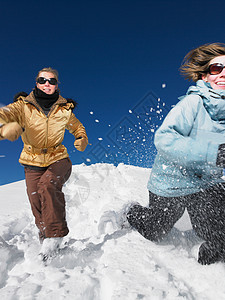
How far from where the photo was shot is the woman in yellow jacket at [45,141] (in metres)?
2.31

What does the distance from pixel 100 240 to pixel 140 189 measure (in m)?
2.24

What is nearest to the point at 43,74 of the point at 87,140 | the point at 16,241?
the point at 87,140

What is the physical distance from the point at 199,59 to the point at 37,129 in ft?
5.86

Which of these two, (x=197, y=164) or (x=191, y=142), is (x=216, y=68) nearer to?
(x=191, y=142)

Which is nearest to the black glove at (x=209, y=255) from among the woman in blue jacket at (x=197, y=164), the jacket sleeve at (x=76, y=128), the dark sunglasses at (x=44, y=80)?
the woman in blue jacket at (x=197, y=164)

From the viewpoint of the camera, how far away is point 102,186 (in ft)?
16.4

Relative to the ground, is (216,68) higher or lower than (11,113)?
higher

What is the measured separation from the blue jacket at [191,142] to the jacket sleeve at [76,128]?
117cm

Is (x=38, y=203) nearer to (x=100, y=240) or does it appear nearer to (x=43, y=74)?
(x=100, y=240)


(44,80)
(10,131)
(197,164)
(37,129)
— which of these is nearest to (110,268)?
(197,164)

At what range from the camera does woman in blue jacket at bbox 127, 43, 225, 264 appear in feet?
5.49

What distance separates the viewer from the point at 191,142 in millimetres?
1659

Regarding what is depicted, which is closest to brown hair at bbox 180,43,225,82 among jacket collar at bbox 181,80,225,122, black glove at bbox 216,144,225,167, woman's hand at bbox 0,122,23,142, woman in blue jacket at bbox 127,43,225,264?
woman in blue jacket at bbox 127,43,225,264

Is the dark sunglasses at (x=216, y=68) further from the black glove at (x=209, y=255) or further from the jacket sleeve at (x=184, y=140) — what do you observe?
the black glove at (x=209, y=255)
